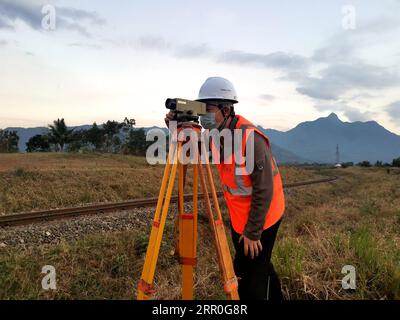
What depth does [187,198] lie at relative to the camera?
39.5 ft

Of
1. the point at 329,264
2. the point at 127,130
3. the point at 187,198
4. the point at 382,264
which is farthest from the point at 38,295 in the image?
the point at 127,130

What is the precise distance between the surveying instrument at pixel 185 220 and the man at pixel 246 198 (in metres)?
0.18

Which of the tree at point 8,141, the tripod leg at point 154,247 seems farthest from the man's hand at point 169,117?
the tree at point 8,141

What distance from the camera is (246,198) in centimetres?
286

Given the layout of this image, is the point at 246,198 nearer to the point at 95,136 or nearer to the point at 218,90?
the point at 218,90

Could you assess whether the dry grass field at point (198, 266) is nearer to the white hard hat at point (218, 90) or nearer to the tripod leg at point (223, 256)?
the tripod leg at point (223, 256)

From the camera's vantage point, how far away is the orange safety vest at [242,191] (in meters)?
2.80

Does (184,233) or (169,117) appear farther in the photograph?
(184,233)

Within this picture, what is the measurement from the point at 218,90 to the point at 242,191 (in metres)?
0.84

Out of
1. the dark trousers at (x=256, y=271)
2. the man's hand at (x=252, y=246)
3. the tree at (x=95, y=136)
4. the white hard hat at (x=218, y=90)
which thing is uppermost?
the tree at (x=95, y=136)

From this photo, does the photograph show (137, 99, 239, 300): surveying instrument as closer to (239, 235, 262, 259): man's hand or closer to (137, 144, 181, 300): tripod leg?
(137, 144, 181, 300): tripod leg

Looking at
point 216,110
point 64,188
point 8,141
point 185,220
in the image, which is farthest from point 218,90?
point 8,141

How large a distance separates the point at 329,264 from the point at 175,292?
5.60 ft

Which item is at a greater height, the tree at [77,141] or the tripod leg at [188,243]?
the tree at [77,141]
